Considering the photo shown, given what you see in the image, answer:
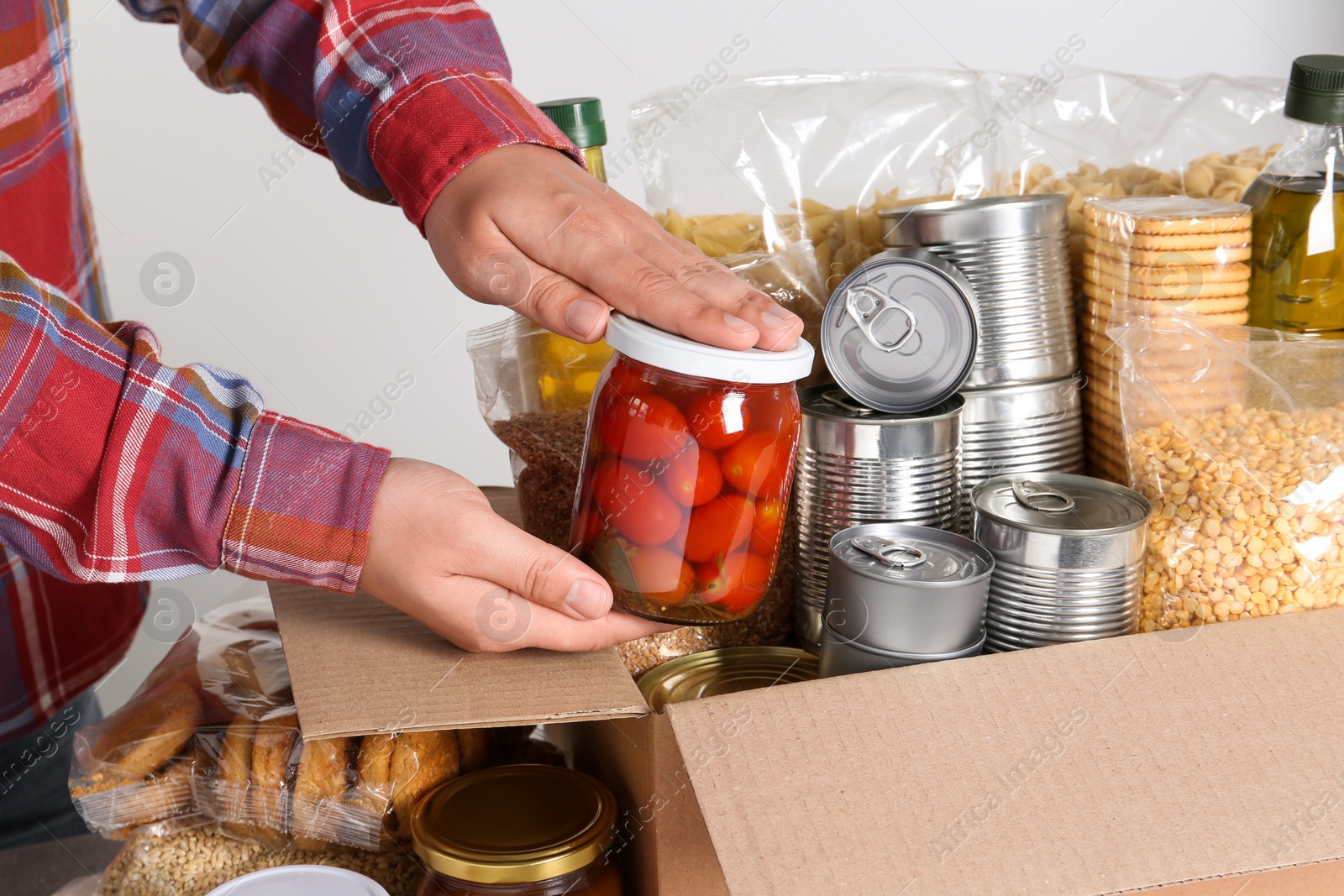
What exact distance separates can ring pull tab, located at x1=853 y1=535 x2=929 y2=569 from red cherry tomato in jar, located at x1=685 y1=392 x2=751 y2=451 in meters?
0.16

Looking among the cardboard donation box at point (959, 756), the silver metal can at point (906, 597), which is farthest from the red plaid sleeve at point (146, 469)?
the silver metal can at point (906, 597)

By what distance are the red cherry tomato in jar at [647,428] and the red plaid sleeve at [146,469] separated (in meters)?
0.17

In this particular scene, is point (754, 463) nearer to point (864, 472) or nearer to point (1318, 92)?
point (864, 472)

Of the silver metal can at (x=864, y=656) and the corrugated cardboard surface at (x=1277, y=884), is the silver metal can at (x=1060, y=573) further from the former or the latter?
the corrugated cardboard surface at (x=1277, y=884)

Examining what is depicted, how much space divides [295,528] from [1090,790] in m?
0.55

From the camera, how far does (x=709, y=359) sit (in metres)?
0.70

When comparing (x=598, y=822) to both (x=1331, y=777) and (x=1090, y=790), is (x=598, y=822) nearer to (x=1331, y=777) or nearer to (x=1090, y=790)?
(x=1090, y=790)

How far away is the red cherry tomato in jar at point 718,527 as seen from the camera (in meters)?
0.75

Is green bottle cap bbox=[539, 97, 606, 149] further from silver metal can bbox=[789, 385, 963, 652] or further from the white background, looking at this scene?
the white background

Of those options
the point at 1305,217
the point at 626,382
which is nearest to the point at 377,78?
the point at 626,382

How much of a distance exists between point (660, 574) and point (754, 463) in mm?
105

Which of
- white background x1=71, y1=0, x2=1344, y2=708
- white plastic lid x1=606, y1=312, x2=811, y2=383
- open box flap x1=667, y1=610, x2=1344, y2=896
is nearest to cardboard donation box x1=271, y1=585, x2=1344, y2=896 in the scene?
open box flap x1=667, y1=610, x2=1344, y2=896

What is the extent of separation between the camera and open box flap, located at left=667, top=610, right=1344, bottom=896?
0.62 metres

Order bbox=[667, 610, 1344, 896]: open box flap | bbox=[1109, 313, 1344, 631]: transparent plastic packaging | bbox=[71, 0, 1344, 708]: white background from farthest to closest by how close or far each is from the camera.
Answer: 1. bbox=[71, 0, 1344, 708]: white background
2. bbox=[1109, 313, 1344, 631]: transparent plastic packaging
3. bbox=[667, 610, 1344, 896]: open box flap
